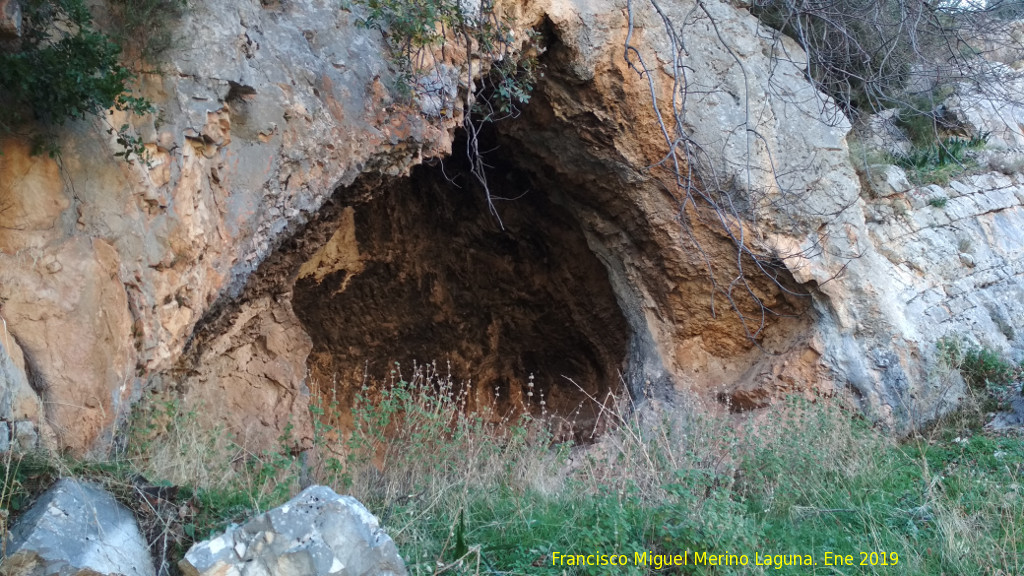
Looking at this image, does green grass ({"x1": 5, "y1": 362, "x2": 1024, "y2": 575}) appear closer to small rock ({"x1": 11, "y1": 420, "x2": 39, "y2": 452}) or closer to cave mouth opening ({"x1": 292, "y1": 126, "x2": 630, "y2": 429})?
small rock ({"x1": 11, "y1": 420, "x2": 39, "y2": 452})

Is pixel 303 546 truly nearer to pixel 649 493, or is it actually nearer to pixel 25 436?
pixel 25 436

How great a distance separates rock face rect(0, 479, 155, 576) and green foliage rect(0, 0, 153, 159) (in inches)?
69.6

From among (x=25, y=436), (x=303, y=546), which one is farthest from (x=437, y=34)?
(x=303, y=546)

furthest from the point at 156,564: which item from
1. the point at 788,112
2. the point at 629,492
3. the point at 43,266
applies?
the point at 788,112

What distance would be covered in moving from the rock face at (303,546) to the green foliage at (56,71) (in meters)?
→ 2.22

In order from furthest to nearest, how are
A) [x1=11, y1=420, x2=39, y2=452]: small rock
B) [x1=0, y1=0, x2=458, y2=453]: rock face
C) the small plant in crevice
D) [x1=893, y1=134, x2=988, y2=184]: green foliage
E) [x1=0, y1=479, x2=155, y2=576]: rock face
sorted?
[x1=893, y1=134, x2=988, y2=184]: green foliage → the small plant in crevice → [x1=0, y1=0, x2=458, y2=453]: rock face → [x1=11, y1=420, x2=39, y2=452]: small rock → [x1=0, y1=479, x2=155, y2=576]: rock face

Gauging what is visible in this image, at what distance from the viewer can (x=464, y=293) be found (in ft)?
26.6

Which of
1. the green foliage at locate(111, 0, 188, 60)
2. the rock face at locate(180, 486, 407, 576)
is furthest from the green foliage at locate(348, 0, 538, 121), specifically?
the rock face at locate(180, 486, 407, 576)

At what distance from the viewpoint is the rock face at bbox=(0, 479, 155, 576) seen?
9.77 feet

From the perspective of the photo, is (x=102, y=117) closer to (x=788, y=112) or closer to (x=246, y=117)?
(x=246, y=117)

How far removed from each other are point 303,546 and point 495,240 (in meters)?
5.07

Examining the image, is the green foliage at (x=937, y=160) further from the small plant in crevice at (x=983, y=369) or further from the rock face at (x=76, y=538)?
the rock face at (x=76, y=538)

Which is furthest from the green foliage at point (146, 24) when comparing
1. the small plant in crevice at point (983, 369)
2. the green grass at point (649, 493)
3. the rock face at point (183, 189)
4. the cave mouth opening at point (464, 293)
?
the small plant in crevice at point (983, 369)

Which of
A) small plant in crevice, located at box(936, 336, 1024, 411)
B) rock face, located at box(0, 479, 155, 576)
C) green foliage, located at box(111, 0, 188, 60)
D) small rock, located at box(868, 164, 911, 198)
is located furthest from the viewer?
small rock, located at box(868, 164, 911, 198)
